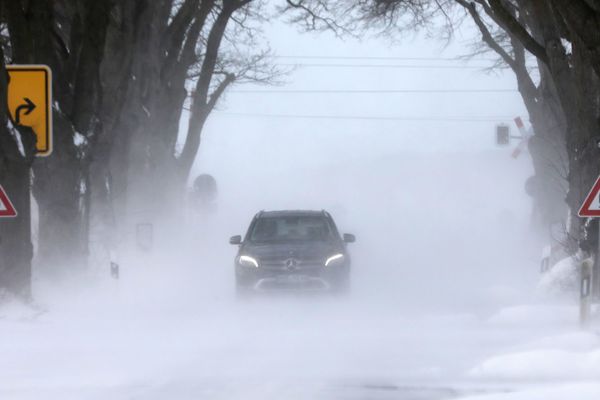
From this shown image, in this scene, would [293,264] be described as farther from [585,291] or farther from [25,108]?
[585,291]

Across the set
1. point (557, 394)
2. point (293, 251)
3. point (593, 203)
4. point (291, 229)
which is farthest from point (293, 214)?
point (557, 394)

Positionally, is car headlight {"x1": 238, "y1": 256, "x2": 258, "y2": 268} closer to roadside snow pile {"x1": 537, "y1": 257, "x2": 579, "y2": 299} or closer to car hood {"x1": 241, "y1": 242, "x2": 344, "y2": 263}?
car hood {"x1": 241, "y1": 242, "x2": 344, "y2": 263}

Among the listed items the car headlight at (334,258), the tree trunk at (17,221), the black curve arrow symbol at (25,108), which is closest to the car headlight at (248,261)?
the car headlight at (334,258)

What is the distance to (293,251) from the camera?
2180 cm

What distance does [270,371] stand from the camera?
1296 cm

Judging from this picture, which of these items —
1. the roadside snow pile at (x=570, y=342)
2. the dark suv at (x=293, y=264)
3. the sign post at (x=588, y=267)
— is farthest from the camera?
the dark suv at (x=293, y=264)

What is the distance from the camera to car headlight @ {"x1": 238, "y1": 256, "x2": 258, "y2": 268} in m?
21.8

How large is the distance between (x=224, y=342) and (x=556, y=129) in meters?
18.8

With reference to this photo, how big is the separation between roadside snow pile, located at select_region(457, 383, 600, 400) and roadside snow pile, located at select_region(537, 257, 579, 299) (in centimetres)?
994

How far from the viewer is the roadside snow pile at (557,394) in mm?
10680

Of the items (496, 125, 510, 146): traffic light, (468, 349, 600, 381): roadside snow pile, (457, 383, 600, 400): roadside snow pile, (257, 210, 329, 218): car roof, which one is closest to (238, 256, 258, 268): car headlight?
(257, 210, 329, 218): car roof

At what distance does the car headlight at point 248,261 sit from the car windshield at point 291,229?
35.5 inches

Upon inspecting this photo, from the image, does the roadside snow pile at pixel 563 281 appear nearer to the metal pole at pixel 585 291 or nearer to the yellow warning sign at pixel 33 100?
the metal pole at pixel 585 291

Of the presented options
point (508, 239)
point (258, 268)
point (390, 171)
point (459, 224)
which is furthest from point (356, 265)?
point (390, 171)
